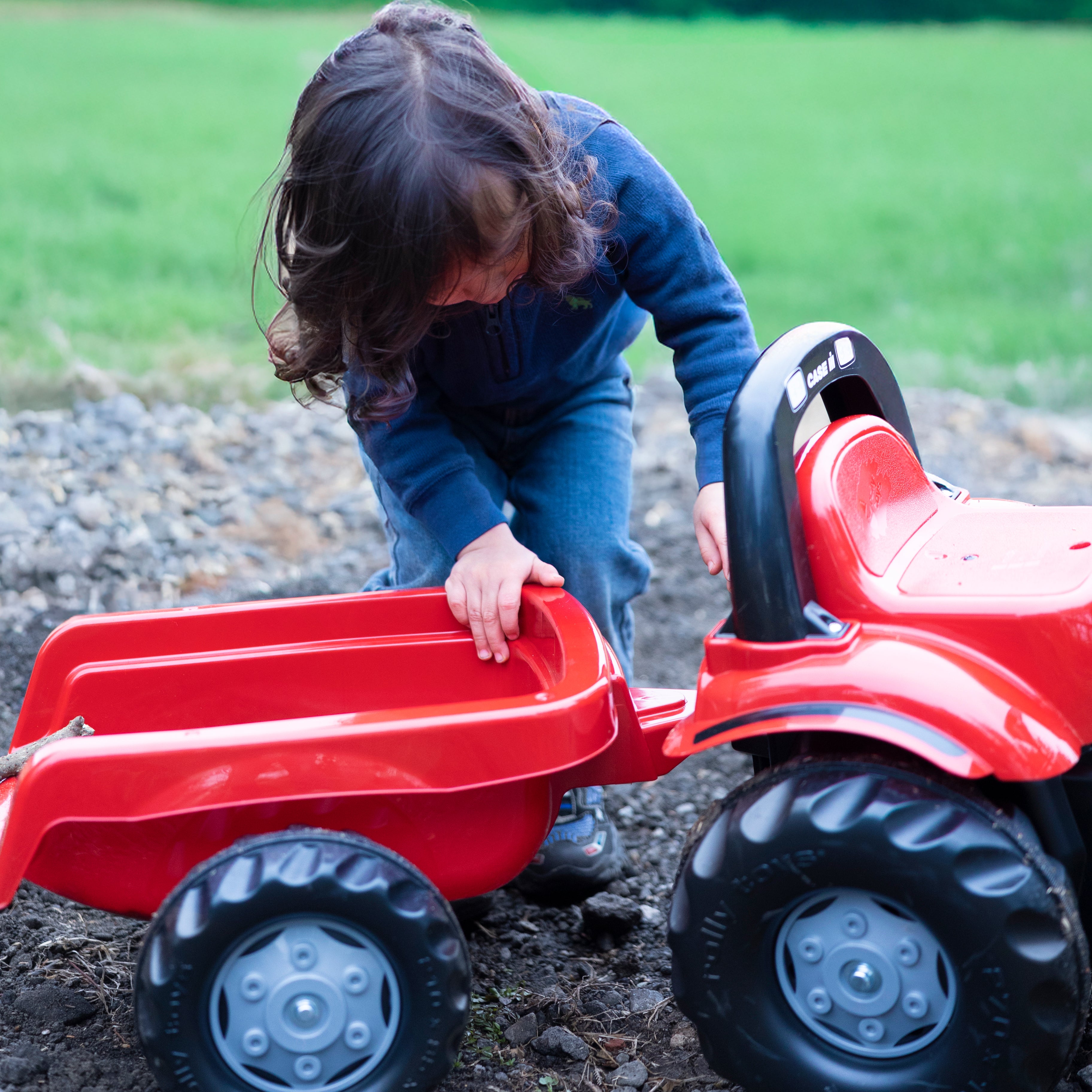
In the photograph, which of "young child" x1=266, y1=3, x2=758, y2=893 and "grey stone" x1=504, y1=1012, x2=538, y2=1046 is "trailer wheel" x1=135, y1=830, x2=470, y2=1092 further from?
"young child" x1=266, y1=3, x2=758, y2=893

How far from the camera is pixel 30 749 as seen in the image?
3.34 feet

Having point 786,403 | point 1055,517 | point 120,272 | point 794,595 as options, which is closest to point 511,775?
point 794,595

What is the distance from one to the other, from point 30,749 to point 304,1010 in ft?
1.25

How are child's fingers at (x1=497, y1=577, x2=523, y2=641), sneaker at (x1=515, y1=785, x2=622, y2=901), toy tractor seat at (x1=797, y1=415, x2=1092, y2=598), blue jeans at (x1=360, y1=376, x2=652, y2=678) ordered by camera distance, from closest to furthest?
toy tractor seat at (x1=797, y1=415, x2=1092, y2=598)
child's fingers at (x1=497, y1=577, x2=523, y2=641)
sneaker at (x1=515, y1=785, x2=622, y2=901)
blue jeans at (x1=360, y1=376, x2=652, y2=678)

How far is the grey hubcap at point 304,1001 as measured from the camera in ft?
2.71

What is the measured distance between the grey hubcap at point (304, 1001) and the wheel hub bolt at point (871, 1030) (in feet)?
1.11

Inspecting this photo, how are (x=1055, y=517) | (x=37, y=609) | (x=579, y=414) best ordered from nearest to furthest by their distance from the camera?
(x=1055, y=517) < (x=579, y=414) < (x=37, y=609)

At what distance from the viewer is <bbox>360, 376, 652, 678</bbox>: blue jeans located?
4.46 ft

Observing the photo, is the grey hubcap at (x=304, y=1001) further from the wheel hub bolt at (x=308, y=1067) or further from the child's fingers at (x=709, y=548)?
the child's fingers at (x=709, y=548)

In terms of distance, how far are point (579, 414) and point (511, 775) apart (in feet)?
2.14

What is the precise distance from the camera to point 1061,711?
830mm

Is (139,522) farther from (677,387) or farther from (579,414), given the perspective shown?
(677,387)

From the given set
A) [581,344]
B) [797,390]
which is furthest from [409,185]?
[581,344]

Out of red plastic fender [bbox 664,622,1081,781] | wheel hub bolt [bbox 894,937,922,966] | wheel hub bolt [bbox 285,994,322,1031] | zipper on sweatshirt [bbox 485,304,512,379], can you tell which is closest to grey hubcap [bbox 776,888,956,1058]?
wheel hub bolt [bbox 894,937,922,966]
